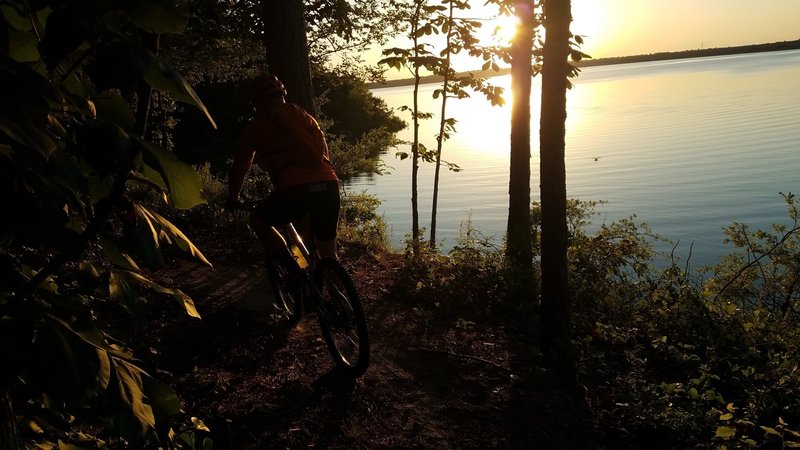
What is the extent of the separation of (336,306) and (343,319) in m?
0.13

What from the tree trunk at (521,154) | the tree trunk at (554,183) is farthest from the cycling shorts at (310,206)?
the tree trunk at (521,154)

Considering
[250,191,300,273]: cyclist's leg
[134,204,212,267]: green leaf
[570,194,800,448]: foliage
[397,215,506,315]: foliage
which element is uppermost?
[134,204,212,267]: green leaf

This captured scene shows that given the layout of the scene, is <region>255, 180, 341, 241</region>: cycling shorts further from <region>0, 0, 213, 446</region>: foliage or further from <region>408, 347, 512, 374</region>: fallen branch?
<region>0, 0, 213, 446</region>: foliage

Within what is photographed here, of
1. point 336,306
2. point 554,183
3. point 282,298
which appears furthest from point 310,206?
point 554,183

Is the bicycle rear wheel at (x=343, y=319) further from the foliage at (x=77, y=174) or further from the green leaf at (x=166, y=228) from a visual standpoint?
the foliage at (x=77, y=174)

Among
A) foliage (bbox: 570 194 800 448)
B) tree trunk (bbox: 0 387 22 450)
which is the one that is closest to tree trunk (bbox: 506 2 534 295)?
foliage (bbox: 570 194 800 448)

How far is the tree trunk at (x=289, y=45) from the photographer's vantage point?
7809mm

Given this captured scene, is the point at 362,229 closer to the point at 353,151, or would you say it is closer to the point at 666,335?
the point at 353,151

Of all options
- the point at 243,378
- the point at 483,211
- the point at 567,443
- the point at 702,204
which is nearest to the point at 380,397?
Result: the point at 243,378

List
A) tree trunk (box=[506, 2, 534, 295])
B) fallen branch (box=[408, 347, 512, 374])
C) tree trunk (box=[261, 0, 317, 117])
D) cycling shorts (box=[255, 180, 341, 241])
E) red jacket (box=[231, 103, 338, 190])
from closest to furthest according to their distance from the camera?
red jacket (box=[231, 103, 338, 190]) < cycling shorts (box=[255, 180, 341, 241]) < fallen branch (box=[408, 347, 512, 374]) < tree trunk (box=[261, 0, 317, 117]) < tree trunk (box=[506, 2, 534, 295])

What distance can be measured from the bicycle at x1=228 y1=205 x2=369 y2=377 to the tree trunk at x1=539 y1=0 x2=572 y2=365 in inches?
82.3

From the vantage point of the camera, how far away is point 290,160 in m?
4.52

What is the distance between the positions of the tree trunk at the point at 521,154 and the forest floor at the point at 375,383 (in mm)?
1766

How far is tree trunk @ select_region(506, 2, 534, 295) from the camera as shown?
802 centimetres
